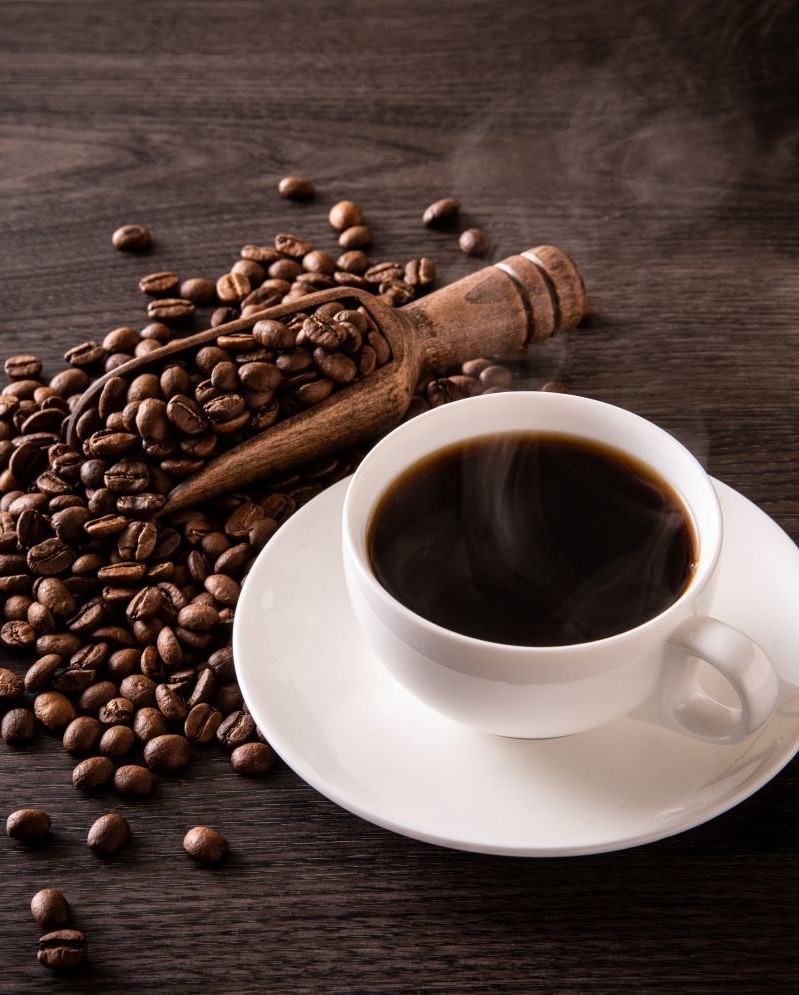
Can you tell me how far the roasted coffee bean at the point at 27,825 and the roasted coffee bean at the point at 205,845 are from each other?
0.53 ft

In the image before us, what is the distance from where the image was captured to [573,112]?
237 centimetres

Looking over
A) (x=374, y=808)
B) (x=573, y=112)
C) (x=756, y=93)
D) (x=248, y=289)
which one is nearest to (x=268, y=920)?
(x=374, y=808)

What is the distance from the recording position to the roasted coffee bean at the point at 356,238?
80.8 inches

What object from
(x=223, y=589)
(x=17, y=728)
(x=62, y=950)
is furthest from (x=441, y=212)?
(x=62, y=950)

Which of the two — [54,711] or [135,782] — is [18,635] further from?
[135,782]

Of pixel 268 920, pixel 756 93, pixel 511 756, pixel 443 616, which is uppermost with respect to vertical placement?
pixel 756 93

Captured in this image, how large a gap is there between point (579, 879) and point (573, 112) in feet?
5.69

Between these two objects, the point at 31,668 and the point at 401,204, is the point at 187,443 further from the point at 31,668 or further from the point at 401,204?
the point at 401,204

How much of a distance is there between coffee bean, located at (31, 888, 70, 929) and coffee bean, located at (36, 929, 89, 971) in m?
0.01

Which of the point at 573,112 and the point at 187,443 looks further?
the point at 573,112

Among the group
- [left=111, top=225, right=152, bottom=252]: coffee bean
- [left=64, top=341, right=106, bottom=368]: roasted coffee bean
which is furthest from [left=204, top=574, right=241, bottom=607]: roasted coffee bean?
[left=111, top=225, right=152, bottom=252]: coffee bean

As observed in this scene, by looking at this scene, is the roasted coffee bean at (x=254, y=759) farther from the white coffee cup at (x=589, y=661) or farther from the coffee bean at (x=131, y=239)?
the coffee bean at (x=131, y=239)

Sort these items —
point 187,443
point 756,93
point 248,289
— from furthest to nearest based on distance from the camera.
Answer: point 756,93 → point 248,289 → point 187,443

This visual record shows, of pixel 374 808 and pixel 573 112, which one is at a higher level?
pixel 573 112
